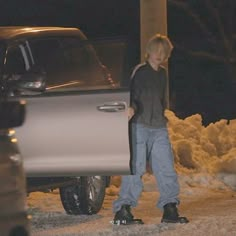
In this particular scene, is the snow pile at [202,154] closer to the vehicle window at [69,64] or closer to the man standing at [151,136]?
the man standing at [151,136]

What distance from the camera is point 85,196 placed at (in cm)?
966

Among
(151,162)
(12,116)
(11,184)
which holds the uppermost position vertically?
(12,116)

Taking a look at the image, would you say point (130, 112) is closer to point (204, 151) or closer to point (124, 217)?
point (124, 217)

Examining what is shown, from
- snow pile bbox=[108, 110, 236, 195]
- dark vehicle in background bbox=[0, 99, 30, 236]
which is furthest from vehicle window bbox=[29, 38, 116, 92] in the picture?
dark vehicle in background bbox=[0, 99, 30, 236]

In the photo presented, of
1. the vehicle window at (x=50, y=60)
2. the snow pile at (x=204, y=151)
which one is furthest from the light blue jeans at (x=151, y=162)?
the snow pile at (x=204, y=151)

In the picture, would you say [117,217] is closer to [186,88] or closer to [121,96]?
[121,96]

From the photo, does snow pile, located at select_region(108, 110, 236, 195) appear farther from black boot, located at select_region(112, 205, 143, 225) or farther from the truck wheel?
black boot, located at select_region(112, 205, 143, 225)

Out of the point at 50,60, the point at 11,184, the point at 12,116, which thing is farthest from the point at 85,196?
the point at 11,184

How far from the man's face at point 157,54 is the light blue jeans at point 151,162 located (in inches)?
24.1

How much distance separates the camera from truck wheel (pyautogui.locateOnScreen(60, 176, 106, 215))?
9.63 metres

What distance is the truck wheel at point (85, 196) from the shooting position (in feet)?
31.6

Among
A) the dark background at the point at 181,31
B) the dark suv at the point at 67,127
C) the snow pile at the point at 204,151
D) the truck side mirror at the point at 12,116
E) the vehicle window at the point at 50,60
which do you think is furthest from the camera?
the dark background at the point at 181,31

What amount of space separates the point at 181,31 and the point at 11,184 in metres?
23.0

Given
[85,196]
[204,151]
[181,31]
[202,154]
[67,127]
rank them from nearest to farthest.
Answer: [67,127] < [85,196] < [202,154] < [204,151] < [181,31]
